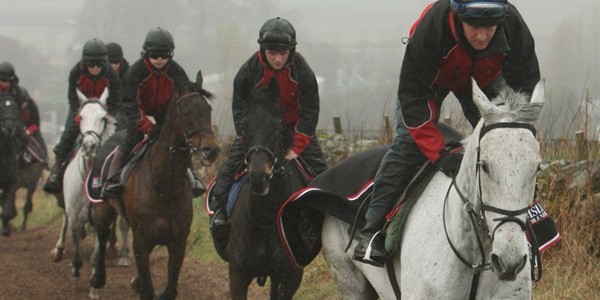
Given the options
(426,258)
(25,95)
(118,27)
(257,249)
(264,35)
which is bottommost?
(118,27)

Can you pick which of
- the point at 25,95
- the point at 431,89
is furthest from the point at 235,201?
the point at 25,95

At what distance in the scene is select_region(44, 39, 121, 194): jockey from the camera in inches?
527

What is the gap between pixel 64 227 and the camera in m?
15.0

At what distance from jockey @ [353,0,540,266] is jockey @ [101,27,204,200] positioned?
4502 mm

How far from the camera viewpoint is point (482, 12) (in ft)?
17.4

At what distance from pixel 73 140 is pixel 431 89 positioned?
29.1 feet

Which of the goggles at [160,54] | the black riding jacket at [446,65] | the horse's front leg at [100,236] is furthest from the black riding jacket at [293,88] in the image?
the horse's front leg at [100,236]

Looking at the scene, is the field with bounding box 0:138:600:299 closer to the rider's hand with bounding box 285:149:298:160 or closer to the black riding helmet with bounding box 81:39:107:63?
the rider's hand with bounding box 285:149:298:160

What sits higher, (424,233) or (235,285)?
(424,233)

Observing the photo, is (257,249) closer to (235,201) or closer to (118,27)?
(235,201)

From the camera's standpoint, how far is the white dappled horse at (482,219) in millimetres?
4750

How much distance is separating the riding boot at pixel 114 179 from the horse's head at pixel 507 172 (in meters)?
6.07

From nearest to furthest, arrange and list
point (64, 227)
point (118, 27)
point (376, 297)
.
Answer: point (376, 297) → point (64, 227) → point (118, 27)

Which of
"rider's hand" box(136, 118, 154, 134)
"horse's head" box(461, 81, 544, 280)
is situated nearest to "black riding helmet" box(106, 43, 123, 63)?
"rider's hand" box(136, 118, 154, 134)
